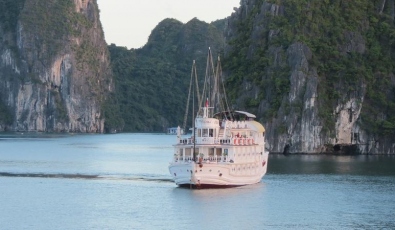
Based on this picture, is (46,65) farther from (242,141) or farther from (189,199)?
(189,199)

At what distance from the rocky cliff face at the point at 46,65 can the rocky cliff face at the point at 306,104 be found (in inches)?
3462

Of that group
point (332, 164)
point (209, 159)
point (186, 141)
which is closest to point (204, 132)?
point (186, 141)

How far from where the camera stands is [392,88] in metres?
103

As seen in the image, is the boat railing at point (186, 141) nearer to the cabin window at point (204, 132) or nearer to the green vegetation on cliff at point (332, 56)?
the cabin window at point (204, 132)

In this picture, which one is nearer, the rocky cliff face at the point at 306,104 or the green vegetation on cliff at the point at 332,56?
the rocky cliff face at the point at 306,104

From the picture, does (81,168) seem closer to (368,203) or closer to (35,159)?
(35,159)

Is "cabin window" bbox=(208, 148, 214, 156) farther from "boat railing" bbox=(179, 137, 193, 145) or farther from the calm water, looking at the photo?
the calm water

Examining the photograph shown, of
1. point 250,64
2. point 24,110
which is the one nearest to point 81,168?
point 250,64

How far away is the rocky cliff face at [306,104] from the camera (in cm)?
Answer: 9769

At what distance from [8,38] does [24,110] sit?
47.2ft

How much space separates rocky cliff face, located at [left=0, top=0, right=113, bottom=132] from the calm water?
347 ft

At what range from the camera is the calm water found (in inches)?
1838

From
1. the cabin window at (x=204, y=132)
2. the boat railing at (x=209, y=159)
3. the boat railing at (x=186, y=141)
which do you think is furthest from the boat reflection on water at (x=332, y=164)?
the boat railing at (x=186, y=141)

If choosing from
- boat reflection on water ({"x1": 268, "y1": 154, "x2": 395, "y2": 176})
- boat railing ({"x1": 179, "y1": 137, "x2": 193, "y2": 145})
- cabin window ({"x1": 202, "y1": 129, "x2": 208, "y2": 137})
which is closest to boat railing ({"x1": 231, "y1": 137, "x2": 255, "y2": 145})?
cabin window ({"x1": 202, "y1": 129, "x2": 208, "y2": 137})
